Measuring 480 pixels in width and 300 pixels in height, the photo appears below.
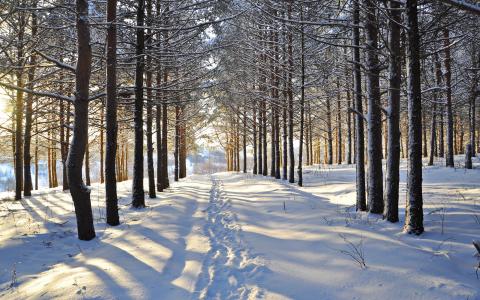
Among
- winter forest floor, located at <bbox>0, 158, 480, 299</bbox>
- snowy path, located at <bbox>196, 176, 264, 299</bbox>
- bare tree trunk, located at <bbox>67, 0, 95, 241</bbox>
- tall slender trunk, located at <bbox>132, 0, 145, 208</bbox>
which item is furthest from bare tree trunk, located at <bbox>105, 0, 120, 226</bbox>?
snowy path, located at <bbox>196, 176, 264, 299</bbox>

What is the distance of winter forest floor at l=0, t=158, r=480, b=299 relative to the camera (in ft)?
12.3

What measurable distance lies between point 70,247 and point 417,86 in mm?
6611

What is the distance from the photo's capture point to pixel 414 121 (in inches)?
196

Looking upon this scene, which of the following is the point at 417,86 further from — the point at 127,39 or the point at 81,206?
the point at 127,39

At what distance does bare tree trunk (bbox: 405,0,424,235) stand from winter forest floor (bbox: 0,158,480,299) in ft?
1.93

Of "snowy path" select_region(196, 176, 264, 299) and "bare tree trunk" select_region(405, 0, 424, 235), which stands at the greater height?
Result: "bare tree trunk" select_region(405, 0, 424, 235)

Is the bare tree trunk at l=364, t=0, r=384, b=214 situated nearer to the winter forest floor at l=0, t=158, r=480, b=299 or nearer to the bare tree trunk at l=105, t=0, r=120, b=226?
the winter forest floor at l=0, t=158, r=480, b=299

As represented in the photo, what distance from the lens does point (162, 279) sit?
4273 mm

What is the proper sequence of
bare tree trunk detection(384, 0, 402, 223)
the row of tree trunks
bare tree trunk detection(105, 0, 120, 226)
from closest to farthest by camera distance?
1. bare tree trunk detection(384, 0, 402, 223)
2. bare tree trunk detection(105, 0, 120, 226)
3. the row of tree trunks

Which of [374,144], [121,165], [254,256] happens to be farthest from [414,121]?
[121,165]

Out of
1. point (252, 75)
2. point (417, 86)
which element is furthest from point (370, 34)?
point (252, 75)

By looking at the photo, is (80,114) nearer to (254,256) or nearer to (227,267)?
(227,267)

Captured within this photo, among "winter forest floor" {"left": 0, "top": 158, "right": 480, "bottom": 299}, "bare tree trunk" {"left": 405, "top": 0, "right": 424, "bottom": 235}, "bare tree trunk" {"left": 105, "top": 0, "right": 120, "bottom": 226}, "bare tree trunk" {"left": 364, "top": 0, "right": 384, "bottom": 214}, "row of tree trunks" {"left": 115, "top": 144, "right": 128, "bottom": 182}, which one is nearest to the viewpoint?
"winter forest floor" {"left": 0, "top": 158, "right": 480, "bottom": 299}

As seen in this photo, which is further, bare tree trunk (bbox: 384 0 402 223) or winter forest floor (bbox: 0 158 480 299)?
bare tree trunk (bbox: 384 0 402 223)
